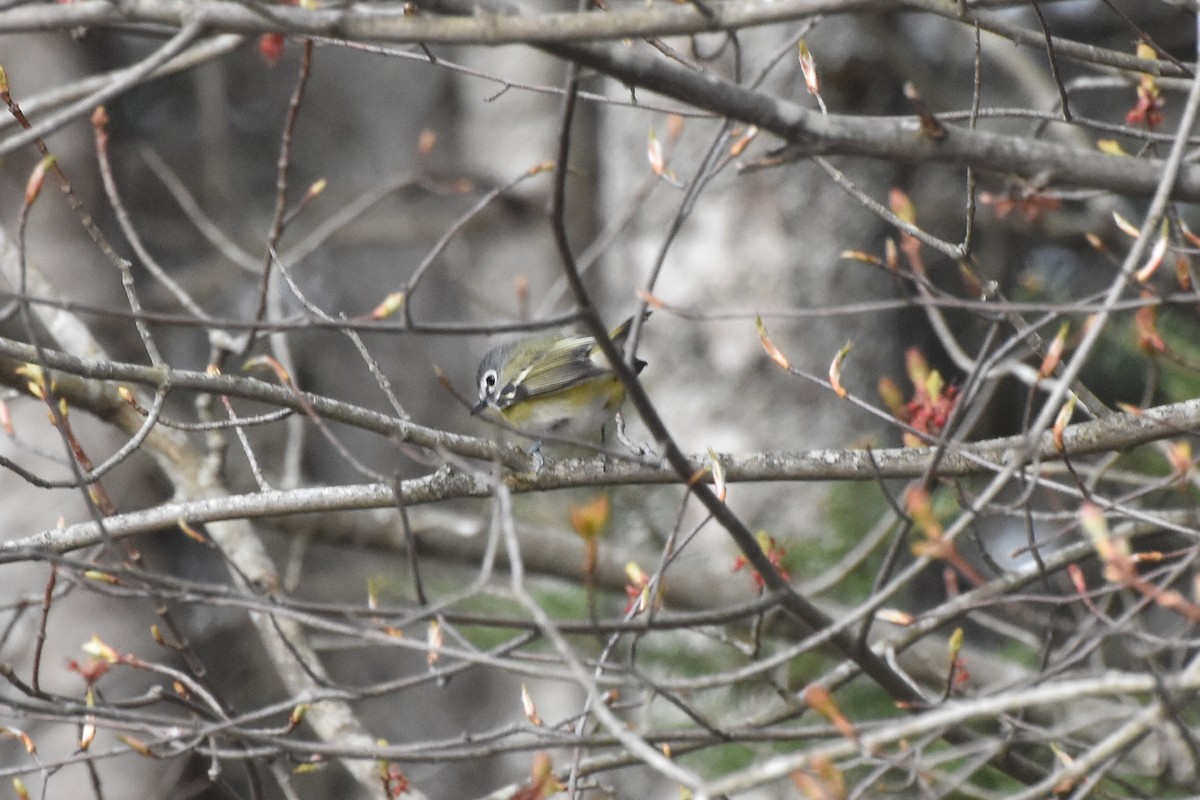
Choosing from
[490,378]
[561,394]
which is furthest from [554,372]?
[490,378]

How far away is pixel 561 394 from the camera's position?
400 centimetres

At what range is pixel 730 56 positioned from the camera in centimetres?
510

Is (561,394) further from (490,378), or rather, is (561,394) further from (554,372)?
(490,378)

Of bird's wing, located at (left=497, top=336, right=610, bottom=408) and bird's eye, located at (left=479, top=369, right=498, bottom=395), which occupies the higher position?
bird's eye, located at (left=479, top=369, right=498, bottom=395)

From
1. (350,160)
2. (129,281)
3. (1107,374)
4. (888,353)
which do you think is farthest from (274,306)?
(350,160)

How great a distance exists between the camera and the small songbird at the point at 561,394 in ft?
12.7

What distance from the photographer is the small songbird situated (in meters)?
3.86

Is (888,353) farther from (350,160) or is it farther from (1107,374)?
(350,160)

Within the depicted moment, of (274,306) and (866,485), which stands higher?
(274,306)

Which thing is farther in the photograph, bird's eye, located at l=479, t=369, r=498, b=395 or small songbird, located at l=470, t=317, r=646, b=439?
bird's eye, located at l=479, t=369, r=498, b=395

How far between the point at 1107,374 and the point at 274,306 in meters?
4.14

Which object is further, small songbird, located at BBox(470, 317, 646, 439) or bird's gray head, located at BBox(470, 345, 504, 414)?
→ bird's gray head, located at BBox(470, 345, 504, 414)

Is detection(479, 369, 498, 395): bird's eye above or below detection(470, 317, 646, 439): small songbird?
above

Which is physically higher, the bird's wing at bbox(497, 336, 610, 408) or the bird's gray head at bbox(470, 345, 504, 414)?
the bird's gray head at bbox(470, 345, 504, 414)
